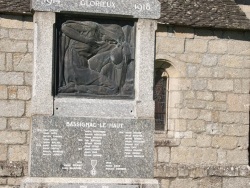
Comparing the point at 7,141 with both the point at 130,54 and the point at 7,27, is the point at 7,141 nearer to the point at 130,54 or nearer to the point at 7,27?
the point at 7,27

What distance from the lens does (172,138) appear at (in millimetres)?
16328

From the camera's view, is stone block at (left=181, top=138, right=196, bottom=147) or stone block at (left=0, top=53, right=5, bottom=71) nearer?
stone block at (left=0, top=53, right=5, bottom=71)

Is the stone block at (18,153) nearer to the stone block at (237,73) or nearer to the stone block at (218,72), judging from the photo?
the stone block at (218,72)

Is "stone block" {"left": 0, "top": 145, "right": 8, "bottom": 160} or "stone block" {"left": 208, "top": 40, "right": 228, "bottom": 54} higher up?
"stone block" {"left": 208, "top": 40, "right": 228, "bottom": 54}

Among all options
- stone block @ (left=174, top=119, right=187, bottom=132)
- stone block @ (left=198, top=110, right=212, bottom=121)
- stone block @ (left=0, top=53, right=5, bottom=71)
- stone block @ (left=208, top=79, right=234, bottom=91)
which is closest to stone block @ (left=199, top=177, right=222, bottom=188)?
stone block @ (left=174, top=119, right=187, bottom=132)

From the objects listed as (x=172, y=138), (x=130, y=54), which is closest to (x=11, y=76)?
(x=172, y=138)

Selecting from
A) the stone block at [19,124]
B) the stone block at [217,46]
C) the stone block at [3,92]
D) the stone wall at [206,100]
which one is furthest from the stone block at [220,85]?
the stone block at [3,92]

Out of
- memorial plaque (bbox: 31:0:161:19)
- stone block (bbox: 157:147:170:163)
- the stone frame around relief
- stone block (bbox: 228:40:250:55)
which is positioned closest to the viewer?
memorial plaque (bbox: 31:0:161:19)

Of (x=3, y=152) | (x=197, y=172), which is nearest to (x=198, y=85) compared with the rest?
(x=197, y=172)

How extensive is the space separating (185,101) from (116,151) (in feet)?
20.0

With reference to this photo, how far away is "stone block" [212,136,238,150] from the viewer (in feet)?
53.3

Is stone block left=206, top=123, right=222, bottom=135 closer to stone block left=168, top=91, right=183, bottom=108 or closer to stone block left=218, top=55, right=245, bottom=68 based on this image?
stone block left=168, top=91, right=183, bottom=108

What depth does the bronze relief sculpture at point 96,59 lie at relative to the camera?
1047 cm

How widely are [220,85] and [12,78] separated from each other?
13.1 feet
